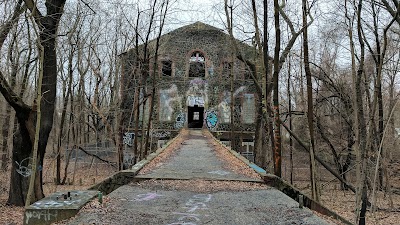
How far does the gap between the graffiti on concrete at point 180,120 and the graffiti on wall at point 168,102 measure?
0.58 m

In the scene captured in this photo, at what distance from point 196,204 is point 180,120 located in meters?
23.6

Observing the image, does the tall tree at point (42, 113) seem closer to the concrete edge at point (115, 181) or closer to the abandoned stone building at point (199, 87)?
the concrete edge at point (115, 181)

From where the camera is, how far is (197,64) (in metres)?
31.4

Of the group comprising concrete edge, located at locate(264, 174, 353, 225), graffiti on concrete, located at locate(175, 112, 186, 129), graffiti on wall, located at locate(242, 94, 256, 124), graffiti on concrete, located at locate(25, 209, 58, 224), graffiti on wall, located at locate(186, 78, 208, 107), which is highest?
graffiti on wall, located at locate(186, 78, 208, 107)

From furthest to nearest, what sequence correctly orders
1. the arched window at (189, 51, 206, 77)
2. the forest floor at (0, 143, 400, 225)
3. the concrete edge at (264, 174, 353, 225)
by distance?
the arched window at (189, 51, 206, 77) < the forest floor at (0, 143, 400, 225) < the concrete edge at (264, 174, 353, 225)

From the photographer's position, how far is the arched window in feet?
102

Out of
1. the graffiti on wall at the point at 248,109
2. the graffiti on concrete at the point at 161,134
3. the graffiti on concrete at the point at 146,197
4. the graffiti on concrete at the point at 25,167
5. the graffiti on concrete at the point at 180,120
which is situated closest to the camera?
the graffiti on concrete at the point at 146,197

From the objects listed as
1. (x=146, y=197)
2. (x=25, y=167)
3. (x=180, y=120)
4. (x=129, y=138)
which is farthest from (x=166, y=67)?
(x=146, y=197)

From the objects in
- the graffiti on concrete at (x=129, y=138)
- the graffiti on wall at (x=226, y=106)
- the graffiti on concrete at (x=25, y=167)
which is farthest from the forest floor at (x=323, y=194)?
the graffiti on wall at (x=226, y=106)

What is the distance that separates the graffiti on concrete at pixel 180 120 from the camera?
99.8ft

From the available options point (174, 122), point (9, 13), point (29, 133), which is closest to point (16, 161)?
point (29, 133)

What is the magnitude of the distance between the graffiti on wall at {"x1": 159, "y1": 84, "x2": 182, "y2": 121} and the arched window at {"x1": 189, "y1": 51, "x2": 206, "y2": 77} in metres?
2.10

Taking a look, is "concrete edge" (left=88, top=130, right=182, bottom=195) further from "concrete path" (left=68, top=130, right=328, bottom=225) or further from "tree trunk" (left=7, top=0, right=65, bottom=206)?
"tree trunk" (left=7, top=0, right=65, bottom=206)

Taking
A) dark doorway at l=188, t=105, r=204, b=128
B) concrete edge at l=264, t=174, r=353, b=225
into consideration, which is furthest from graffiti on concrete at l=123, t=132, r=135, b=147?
concrete edge at l=264, t=174, r=353, b=225
